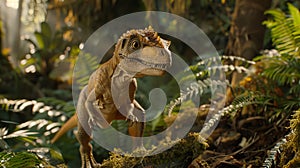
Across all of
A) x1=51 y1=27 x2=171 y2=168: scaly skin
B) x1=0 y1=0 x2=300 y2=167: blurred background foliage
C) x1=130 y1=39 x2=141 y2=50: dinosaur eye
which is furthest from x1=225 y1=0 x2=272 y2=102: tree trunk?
x1=130 y1=39 x2=141 y2=50: dinosaur eye

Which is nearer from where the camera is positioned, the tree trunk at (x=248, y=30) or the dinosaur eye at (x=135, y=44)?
the dinosaur eye at (x=135, y=44)

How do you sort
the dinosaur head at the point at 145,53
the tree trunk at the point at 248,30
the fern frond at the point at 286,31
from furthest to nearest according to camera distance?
the tree trunk at the point at 248,30 → the fern frond at the point at 286,31 → the dinosaur head at the point at 145,53

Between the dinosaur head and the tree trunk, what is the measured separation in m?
0.98

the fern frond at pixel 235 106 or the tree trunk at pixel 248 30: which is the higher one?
the tree trunk at pixel 248 30

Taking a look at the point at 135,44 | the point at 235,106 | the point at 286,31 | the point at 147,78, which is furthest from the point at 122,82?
the point at 147,78

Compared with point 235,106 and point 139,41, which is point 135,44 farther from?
point 235,106

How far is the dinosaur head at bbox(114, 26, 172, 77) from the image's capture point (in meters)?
1.11

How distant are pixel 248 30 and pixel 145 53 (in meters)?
1.07

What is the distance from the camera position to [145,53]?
111cm

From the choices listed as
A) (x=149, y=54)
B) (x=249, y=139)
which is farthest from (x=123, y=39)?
(x=249, y=139)

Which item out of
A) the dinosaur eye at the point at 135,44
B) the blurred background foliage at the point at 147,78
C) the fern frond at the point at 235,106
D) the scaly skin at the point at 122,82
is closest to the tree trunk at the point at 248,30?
the blurred background foliage at the point at 147,78

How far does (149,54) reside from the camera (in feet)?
3.62

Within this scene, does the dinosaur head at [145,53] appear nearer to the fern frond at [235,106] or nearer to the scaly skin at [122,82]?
the scaly skin at [122,82]

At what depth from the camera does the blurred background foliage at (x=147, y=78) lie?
5.48ft
